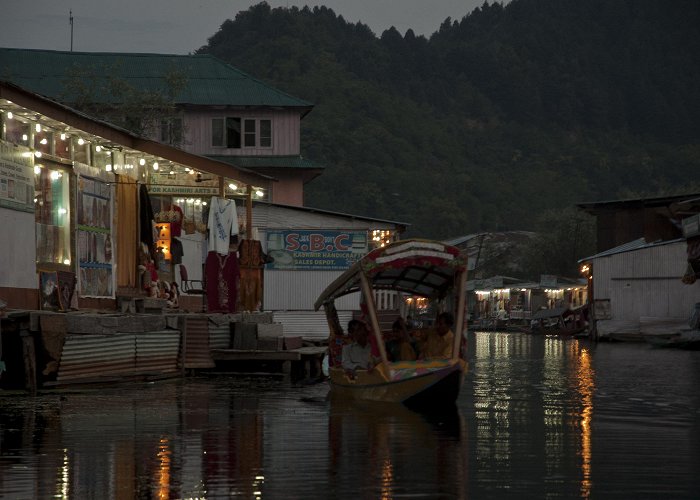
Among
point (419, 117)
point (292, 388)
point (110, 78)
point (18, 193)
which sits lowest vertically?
point (292, 388)

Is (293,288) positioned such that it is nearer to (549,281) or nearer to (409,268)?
(409,268)

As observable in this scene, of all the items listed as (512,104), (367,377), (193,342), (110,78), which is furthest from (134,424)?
(512,104)

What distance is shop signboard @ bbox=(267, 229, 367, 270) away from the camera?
4325 cm

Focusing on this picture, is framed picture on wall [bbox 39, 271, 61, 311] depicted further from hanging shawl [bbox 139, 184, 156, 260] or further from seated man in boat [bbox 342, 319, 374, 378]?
seated man in boat [bbox 342, 319, 374, 378]

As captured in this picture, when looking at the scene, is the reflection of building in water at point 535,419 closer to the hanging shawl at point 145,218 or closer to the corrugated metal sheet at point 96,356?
the corrugated metal sheet at point 96,356

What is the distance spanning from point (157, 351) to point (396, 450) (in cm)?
1300

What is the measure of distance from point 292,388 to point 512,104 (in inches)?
5506

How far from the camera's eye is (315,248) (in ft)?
143

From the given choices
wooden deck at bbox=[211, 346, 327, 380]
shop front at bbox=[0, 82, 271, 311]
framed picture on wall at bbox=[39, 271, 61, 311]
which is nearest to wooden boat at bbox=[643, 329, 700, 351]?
shop front at bbox=[0, 82, 271, 311]

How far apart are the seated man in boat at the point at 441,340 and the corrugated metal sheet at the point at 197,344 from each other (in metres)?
8.20

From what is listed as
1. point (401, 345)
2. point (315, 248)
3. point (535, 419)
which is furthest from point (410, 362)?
point (315, 248)

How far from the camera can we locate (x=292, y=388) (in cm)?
2642

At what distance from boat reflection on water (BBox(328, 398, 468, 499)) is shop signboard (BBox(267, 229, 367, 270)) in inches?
860

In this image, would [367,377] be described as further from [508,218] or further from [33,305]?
[508,218]
